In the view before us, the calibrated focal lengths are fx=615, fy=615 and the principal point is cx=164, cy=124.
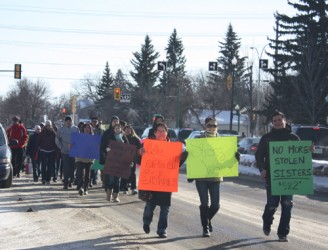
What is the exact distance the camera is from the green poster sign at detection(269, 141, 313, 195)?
9.27 metres

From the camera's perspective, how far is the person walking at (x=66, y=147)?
16500 mm

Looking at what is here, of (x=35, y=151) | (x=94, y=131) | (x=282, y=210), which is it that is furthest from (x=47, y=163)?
(x=282, y=210)

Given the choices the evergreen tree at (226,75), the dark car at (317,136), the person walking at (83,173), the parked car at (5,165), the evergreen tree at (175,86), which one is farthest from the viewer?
the evergreen tree at (226,75)

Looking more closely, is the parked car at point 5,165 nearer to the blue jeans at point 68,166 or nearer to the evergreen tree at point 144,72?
the blue jeans at point 68,166

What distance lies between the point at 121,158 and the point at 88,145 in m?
2.75

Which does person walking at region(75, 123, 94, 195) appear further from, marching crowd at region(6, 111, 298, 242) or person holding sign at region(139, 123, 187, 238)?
person holding sign at region(139, 123, 187, 238)

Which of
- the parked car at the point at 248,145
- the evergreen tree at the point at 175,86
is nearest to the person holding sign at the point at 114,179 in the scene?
the parked car at the point at 248,145

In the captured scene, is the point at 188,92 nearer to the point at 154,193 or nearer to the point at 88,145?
the point at 88,145

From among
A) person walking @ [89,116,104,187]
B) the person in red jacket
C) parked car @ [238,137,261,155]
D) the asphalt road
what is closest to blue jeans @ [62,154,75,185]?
the asphalt road

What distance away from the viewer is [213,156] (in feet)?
31.5

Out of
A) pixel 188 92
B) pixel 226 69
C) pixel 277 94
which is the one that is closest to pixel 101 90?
pixel 226 69

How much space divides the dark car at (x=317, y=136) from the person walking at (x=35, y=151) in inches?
343

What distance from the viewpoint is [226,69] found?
321 ft

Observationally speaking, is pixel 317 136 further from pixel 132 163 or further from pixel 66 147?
pixel 132 163
